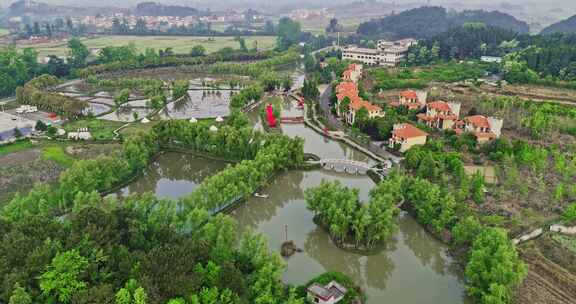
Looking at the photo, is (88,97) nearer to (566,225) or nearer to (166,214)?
(166,214)

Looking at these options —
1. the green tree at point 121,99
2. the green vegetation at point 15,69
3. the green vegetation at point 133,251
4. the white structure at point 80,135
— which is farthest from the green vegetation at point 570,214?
the green vegetation at point 15,69

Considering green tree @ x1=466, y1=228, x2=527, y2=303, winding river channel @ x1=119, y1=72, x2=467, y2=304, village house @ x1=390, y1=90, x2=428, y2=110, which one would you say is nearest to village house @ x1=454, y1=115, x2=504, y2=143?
village house @ x1=390, y1=90, x2=428, y2=110

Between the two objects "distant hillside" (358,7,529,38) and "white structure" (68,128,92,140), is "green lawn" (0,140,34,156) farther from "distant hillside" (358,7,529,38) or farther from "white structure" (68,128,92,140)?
"distant hillside" (358,7,529,38)

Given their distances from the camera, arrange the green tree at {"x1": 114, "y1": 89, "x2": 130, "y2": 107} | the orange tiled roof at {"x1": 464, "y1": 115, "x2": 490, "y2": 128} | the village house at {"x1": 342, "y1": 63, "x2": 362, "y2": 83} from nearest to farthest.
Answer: the orange tiled roof at {"x1": 464, "y1": 115, "x2": 490, "y2": 128}, the green tree at {"x1": 114, "y1": 89, "x2": 130, "y2": 107}, the village house at {"x1": 342, "y1": 63, "x2": 362, "y2": 83}

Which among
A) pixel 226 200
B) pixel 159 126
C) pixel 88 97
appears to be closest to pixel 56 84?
pixel 88 97

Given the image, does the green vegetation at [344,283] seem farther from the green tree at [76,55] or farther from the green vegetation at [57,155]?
the green tree at [76,55]

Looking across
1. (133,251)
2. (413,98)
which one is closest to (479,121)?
(413,98)
